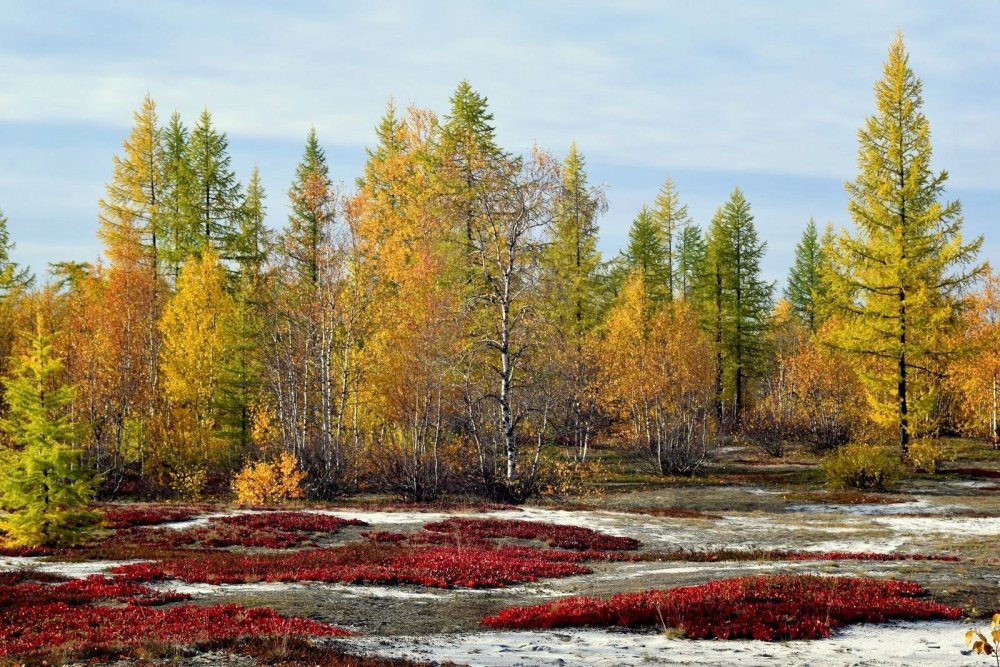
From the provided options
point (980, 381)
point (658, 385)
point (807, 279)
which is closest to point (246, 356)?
point (658, 385)

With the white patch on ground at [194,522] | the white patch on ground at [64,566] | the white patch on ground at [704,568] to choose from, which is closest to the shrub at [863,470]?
the white patch on ground at [704,568]

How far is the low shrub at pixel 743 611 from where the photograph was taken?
10.2m

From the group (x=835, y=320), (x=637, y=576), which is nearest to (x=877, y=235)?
(x=835, y=320)

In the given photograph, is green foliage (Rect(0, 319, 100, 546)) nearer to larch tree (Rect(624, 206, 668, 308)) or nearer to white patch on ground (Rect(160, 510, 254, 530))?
white patch on ground (Rect(160, 510, 254, 530))

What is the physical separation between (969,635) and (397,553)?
50.0 feet

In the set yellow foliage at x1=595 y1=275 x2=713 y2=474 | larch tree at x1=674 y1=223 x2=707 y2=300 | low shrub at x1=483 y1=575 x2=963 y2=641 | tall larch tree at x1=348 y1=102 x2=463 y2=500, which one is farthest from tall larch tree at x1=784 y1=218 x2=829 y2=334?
low shrub at x1=483 y1=575 x2=963 y2=641

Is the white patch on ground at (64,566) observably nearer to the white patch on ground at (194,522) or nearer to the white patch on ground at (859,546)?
the white patch on ground at (194,522)

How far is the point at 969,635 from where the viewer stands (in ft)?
16.2

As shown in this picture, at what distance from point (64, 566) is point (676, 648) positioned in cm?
1307

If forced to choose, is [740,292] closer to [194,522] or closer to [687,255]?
[687,255]

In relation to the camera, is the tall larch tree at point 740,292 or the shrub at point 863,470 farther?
the tall larch tree at point 740,292

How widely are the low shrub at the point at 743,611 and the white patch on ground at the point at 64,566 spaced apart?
354 inches

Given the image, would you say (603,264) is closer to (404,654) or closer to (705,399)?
(705,399)

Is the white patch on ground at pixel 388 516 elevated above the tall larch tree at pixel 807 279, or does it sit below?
below
